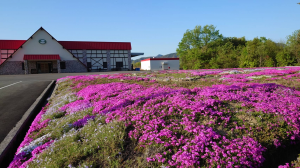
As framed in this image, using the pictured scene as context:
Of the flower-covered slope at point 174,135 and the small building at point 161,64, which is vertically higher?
the small building at point 161,64

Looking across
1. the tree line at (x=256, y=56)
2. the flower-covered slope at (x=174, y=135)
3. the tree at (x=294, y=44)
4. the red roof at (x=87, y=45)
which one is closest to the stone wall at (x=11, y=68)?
the red roof at (x=87, y=45)

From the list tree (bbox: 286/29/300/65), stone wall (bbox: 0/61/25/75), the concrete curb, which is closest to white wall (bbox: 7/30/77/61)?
stone wall (bbox: 0/61/25/75)

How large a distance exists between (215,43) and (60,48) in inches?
2233

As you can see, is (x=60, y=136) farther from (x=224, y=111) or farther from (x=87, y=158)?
(x=224, y=111)

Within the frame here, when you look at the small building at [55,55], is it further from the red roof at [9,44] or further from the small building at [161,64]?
the small building at [161,64]

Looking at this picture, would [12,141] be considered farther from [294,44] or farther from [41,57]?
[294,44]

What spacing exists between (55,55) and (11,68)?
1008cm

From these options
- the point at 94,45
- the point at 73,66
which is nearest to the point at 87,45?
the point at 94,45

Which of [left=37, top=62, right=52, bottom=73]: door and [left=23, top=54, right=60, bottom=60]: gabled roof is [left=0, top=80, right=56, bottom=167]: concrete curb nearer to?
[left=23, top=54, right=60, bottom=60]: gabled roof

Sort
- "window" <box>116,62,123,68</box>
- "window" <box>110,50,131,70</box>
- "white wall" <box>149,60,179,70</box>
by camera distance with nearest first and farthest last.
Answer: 1. "window" <box>110,50,131,70</box>
2. "window" <box>116,62,123,68</box>
3. "white wall" <box>149,60,179,70</box>

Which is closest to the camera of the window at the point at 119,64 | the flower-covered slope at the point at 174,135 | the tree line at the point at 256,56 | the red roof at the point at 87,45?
the flower-covered slope at the point at 174,135

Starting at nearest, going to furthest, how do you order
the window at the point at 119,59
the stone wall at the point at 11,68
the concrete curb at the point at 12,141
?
1. the concrete curb at the point at 12,141
2. the stone wall at the point at 11,68
3. the window at the point at 119,59

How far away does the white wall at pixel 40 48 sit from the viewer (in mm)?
43062

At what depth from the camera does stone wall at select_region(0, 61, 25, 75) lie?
41.9 meters
